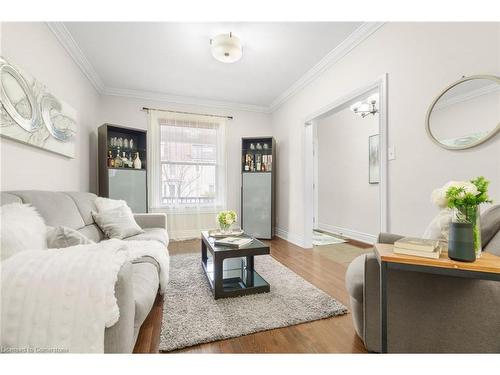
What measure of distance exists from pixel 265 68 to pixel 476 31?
2192 millimetres

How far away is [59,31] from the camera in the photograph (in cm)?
229

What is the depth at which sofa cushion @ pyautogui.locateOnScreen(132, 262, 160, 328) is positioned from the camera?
108cm

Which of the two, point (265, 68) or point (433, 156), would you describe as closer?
point (433, 156)

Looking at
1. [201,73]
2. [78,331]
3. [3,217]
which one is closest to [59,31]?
[201,73]

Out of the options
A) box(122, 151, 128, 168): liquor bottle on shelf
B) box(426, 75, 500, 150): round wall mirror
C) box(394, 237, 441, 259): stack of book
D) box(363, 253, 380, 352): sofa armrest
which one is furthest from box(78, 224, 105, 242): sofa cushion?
box(426, 75, 500, 150): round wall mirror

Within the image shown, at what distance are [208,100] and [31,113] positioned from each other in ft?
9.27

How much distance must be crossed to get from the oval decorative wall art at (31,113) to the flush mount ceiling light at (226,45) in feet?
5.52

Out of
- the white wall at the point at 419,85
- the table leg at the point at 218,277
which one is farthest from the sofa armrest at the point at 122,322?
the white wall at the point at 419,85

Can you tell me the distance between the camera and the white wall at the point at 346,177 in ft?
13.2

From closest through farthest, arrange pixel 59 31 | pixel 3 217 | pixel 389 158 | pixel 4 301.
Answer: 1. pixel 4 301
2. pixel 3 217
3. pixel 389 158
4. pixel 59 31

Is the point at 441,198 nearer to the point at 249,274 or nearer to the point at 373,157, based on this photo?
the point at 249,274

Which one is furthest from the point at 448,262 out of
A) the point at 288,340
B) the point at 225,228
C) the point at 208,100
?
the point at 208,100
